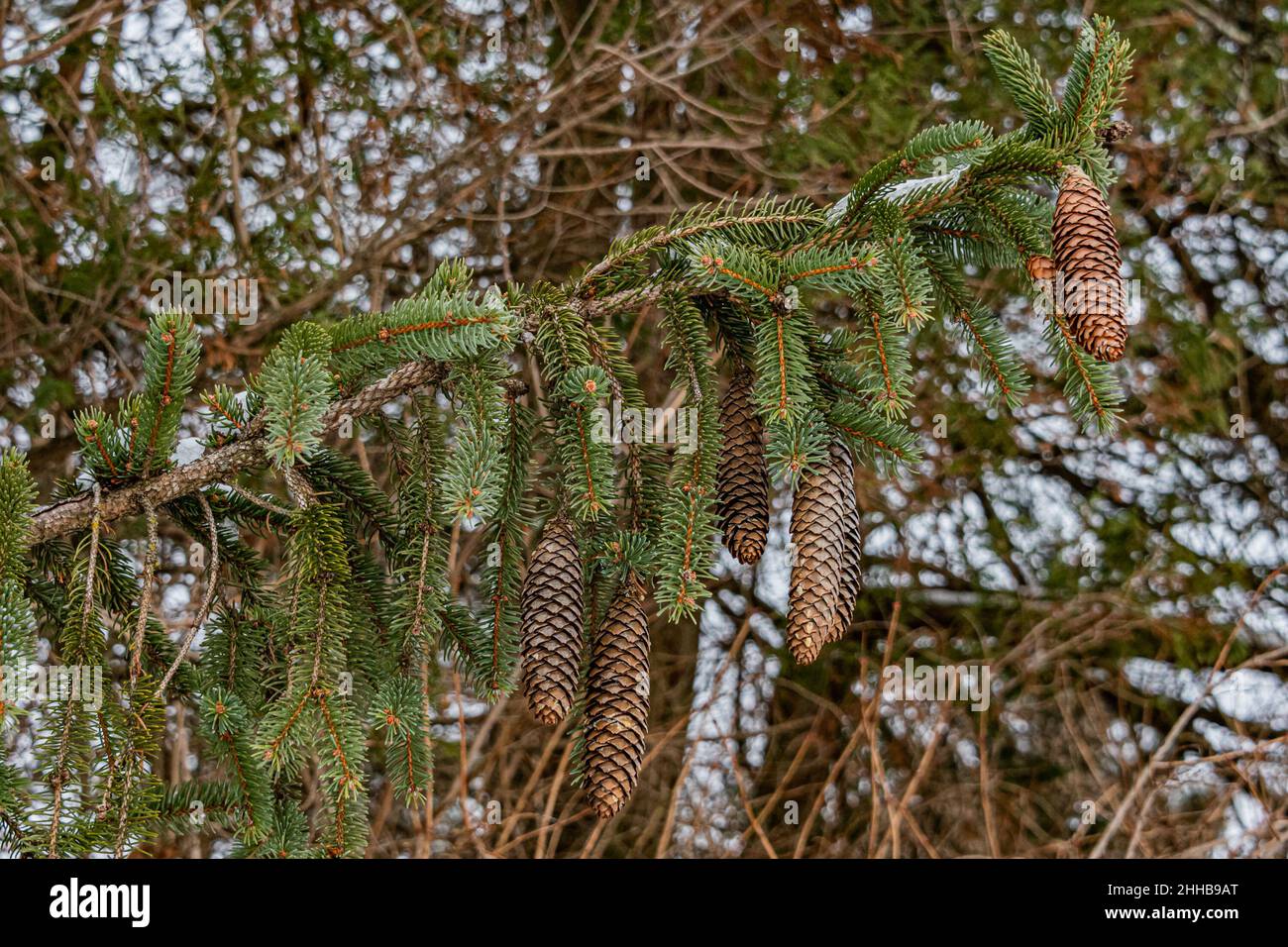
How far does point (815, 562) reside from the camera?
1141 millimetres

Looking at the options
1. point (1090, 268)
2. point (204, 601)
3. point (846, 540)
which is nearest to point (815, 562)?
point (846, 540)

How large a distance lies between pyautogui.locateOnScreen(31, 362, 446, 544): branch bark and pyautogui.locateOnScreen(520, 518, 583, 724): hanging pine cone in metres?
0.23

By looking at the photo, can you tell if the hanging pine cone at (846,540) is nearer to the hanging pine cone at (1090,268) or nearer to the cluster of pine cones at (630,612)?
the cluster of pine cones at (630,612)

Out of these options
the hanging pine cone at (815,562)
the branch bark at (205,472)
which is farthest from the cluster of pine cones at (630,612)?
the branch bark at (205,472)

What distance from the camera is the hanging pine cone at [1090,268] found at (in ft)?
3.47

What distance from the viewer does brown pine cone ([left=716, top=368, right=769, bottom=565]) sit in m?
1.20

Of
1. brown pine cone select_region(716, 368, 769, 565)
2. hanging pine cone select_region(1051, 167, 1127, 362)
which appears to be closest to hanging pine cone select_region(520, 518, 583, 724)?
brown pine cone select_region(716, 368, 769, 565)

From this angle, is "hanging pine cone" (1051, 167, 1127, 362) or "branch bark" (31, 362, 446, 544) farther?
"branch bark" (31, 362, 446, 544)

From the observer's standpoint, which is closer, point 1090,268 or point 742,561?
point 1090,268

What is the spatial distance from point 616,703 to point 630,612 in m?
0.09

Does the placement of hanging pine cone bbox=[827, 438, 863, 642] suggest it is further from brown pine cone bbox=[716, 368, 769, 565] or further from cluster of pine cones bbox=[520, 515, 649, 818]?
cluster of pine cones bbox=[520, 515, 649, 818]

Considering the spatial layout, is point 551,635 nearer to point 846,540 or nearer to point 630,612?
point 630,612

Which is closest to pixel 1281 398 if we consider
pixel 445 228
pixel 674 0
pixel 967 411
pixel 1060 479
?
pixel 1060 479
